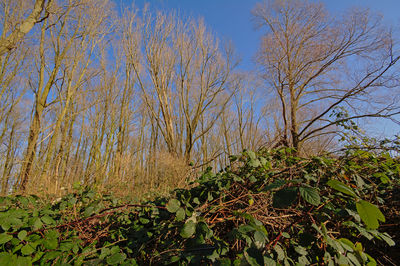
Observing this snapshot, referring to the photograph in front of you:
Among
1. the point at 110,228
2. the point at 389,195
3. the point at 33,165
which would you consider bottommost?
the point at 110,228

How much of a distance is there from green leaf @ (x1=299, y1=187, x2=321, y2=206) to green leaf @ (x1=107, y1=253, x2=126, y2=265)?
71 cm

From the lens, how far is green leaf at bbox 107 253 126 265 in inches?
31.6

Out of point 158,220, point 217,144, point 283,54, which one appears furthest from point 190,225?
point 217,144

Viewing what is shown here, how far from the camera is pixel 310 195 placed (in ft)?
2.01

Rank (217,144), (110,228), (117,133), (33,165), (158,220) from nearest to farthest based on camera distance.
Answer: (158,220) < (110,228) < (33,165) < (117,133) < (217,144)

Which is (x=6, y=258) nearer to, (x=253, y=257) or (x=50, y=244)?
(x=50, y=244)

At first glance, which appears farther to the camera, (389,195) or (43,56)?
(43,56)

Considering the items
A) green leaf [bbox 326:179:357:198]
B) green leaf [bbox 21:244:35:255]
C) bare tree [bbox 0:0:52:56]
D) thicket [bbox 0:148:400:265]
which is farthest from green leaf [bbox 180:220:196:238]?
bare tree [bbox 0:0:52:56]

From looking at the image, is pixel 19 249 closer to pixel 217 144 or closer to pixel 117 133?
pixel 117 133

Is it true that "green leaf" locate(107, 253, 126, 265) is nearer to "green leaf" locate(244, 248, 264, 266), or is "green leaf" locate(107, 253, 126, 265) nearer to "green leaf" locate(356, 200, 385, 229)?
"green leaf" locate(244, 248, 264, 266)

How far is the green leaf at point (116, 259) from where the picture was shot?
801 millimetres

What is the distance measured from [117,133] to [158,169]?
4.47m

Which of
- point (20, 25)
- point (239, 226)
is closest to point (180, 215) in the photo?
point (239, 226)

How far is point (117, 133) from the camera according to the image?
10914 mm
